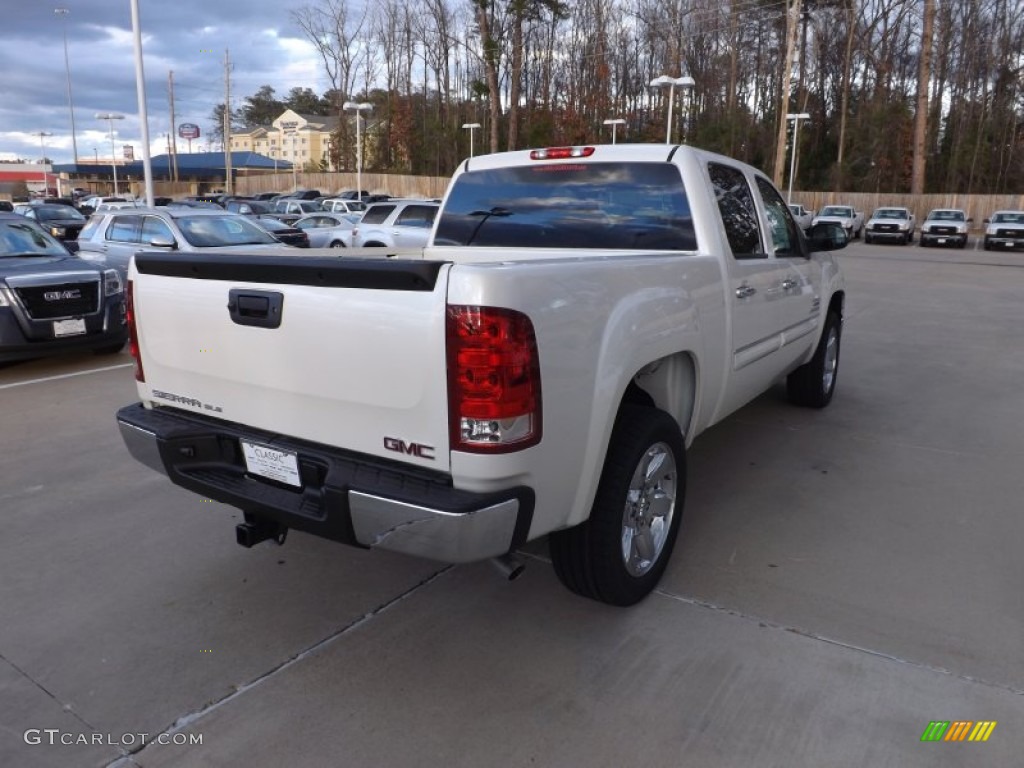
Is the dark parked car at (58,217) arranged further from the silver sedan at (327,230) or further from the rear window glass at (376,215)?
the rear window glass at (376,215)

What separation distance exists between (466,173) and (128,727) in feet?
11.5

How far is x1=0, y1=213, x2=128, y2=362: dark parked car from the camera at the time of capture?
7590 mm

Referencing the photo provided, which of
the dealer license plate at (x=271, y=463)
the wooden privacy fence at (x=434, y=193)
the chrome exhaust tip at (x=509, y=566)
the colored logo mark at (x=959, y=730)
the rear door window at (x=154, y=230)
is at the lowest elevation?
the colored logo mark at (x=959, y=730)

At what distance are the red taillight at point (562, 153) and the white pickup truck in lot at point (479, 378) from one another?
44 millimetres

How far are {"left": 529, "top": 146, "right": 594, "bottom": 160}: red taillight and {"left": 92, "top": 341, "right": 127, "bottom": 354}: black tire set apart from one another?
6.35 meters

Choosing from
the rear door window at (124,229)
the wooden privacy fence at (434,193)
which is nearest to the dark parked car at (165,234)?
the rear door window at (124,229)

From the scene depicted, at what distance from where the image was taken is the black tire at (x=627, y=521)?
3016mm

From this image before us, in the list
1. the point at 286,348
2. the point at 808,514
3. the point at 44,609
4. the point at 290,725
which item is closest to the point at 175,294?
the point at 286,348

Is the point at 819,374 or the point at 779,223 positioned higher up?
the point at 779,223

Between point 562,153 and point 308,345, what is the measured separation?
7.43 ft

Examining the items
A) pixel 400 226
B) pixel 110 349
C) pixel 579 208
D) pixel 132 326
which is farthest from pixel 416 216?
pixel 132 326

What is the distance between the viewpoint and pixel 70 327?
26.2 ft

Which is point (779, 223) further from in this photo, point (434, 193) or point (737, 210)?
point (434, 193)

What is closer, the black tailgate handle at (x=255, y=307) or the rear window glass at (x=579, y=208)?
the black tailgate handle at (x=255, y=307)
